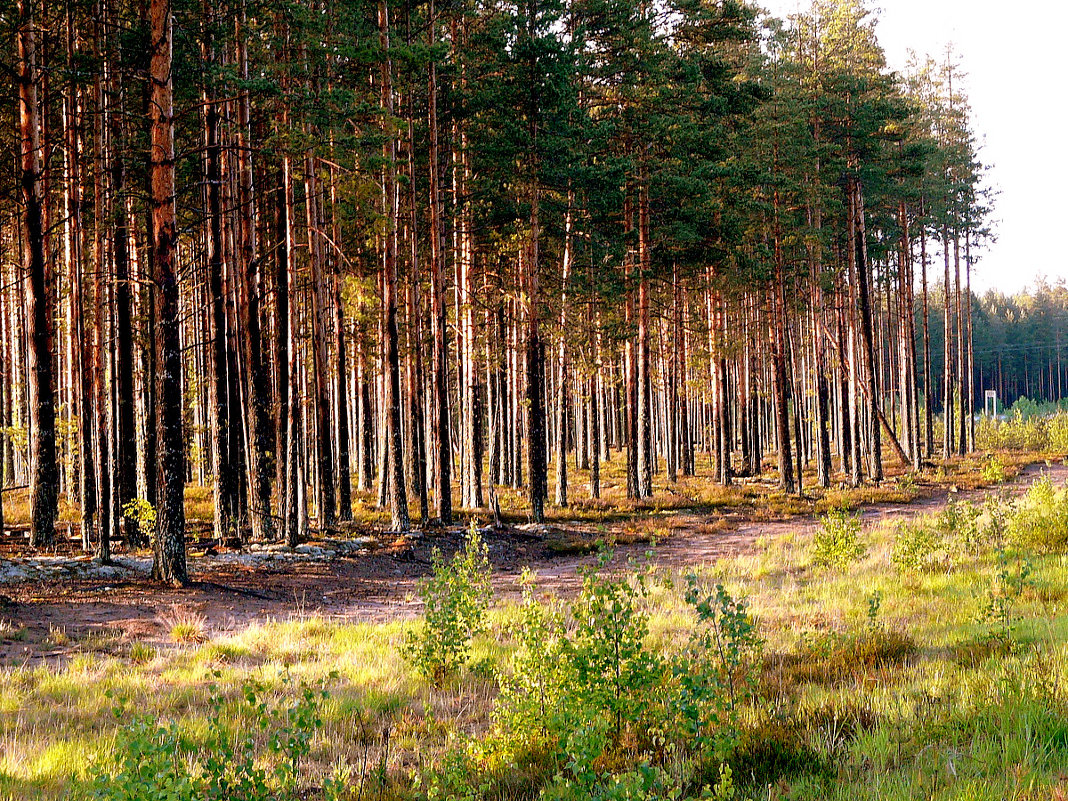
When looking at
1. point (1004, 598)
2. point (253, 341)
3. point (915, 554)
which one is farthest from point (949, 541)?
→ point (253, 341)

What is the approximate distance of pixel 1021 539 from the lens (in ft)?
42.7

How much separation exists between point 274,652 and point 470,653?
208 cm

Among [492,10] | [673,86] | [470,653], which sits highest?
[492,10]

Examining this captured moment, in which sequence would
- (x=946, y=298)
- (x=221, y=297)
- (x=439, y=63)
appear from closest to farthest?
1. (x=221, y=297)
2. (x=439, y=63)
3. (x=946, y=298)

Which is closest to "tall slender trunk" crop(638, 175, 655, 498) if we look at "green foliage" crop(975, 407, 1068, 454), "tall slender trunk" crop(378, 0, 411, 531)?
"tall slender trunk" crop(378, 0, 411, 531)

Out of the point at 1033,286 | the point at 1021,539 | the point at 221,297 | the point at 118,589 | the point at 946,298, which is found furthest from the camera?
the point at 1033,286

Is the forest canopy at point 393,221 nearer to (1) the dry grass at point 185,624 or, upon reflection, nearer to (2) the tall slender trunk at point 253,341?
(2) the tall slender trunk at point 253,341

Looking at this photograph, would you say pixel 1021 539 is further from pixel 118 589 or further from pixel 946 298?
pixel 946 298

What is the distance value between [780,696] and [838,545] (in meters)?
7.88

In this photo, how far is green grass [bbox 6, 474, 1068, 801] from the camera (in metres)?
4.64

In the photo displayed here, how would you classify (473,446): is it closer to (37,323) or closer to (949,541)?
(37,323)

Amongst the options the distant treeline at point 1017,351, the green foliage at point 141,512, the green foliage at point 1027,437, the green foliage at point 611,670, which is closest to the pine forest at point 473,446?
the green foliage at point 611,670

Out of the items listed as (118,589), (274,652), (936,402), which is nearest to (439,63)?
(118,589)

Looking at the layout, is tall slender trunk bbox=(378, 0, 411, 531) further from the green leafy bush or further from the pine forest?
the green leafy bush
